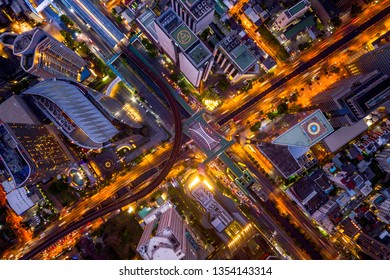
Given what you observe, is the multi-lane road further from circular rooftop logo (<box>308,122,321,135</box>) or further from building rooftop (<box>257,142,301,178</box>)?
circular rooftop logo (<box>308,122,321,135</box>)

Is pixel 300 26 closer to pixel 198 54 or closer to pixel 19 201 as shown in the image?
pixel 198 54

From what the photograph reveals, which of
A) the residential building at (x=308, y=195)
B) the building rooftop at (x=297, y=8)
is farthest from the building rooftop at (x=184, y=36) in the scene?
the residential building at (x=308, y=195)

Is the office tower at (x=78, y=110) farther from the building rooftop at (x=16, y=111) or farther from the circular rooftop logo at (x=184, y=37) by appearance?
the circular rooftop logo at (x=184, y=37)

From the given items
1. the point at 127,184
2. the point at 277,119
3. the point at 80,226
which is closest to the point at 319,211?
the point at 277,119

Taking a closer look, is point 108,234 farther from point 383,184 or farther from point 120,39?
point 383,184

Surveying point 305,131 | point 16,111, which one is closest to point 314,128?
point 305,131

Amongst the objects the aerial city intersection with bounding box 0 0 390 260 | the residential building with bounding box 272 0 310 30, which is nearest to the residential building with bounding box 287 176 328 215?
the aerial city intersection with bounding box 0 0 390 260
